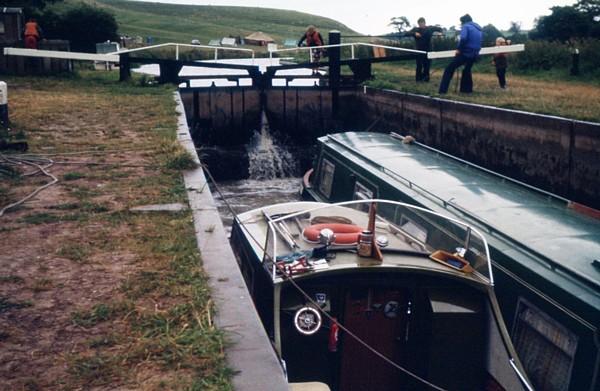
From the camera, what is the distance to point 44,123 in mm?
11906

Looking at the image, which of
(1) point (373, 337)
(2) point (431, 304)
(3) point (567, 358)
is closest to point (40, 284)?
(1) point (373, 337)

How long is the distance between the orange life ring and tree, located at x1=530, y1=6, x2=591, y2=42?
154 ft

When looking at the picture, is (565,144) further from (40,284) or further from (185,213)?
(40,284)

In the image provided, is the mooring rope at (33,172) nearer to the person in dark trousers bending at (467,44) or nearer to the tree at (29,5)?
the person in dark trousers bending at (467,44)

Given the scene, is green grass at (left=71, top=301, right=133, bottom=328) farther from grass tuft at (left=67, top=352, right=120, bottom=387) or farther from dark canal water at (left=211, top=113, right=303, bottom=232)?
dark canal water at (left=211, top=113, right=303, bottom=232)

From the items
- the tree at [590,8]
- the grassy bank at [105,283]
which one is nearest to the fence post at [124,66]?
the grassy bank at [105,283]

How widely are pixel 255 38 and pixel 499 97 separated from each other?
44.5 metres

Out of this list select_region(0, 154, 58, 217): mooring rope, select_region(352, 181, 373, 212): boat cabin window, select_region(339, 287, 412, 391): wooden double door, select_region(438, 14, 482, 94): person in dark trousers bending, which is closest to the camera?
select_region(339, 287, 412, 391): wooden double door

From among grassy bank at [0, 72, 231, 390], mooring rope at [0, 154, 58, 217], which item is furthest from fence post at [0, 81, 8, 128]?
mooring rope at [0, 154, 58, 217]

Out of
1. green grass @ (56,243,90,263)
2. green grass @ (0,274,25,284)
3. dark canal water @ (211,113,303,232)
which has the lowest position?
dark canal water @ (211,113,303,232)

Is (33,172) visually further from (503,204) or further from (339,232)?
(503,204)

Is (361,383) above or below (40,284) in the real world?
below

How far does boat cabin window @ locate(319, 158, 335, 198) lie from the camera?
1051 cm

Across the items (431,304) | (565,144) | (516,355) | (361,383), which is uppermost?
(565,144)
